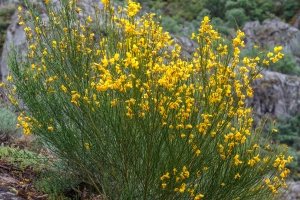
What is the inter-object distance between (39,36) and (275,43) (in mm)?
21634

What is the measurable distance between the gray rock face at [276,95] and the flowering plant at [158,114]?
14876 millimetres

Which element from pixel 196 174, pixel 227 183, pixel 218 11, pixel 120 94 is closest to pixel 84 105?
pixel 120 94

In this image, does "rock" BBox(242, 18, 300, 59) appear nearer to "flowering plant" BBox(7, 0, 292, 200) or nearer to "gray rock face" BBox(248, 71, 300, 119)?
"gray rock face" BBox(248, 71, 300, 119)

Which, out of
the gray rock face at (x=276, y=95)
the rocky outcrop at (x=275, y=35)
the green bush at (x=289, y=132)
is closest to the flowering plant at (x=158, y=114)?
the green bush at (x=289, y=132)

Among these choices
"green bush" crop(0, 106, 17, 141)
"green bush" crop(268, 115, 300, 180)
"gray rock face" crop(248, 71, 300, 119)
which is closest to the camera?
"green bush" crop(0, 106, 17, 141)

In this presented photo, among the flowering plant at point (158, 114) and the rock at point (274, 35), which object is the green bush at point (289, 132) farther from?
the flowering plant at point (158, 114)

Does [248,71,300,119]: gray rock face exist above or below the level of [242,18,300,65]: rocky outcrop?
Answer: below

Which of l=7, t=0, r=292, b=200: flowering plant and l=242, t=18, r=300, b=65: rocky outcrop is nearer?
l=7, t=0, r=292, b=200: flowering plant

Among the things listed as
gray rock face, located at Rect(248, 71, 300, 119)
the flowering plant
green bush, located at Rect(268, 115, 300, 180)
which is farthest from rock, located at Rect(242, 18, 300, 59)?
the flowering plant

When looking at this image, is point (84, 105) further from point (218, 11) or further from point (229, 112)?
point (218, 11)

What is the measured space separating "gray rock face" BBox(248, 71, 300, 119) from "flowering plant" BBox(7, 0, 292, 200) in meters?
14.9

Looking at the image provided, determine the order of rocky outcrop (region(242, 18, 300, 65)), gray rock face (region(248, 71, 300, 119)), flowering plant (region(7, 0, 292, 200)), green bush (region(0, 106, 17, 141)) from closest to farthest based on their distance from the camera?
flowering plant (region(7, 0, 292, 200)) → green bush (region(0, 106, 17, 141)) → gray rock face (region(248, 71, 300, 119)) → rocky outcrop (region(242, 18, 300, 65))

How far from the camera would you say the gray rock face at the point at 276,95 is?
18.0 meters

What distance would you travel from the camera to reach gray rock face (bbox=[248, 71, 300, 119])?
18000 mm
